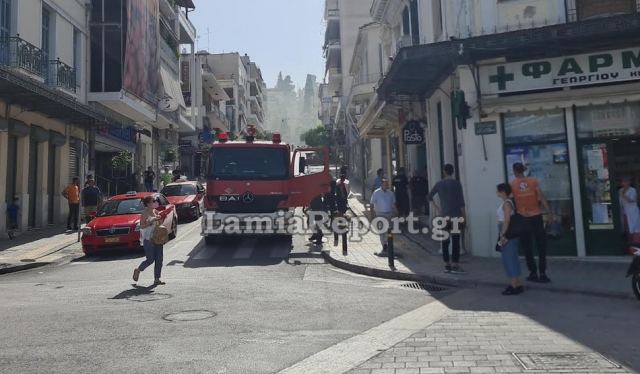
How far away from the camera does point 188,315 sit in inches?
269

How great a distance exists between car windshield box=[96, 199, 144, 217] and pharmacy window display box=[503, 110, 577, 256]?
983 centimetres

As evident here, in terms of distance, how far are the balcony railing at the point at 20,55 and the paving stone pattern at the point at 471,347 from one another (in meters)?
16.6

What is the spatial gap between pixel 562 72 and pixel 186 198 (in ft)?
46.8

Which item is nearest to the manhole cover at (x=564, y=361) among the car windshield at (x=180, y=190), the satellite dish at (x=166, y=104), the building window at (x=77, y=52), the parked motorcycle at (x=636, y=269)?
the parked motorcycle at (x=636, y=269)

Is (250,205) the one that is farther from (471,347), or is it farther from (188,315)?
(471,347)

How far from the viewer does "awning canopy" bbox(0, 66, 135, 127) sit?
44.3ft

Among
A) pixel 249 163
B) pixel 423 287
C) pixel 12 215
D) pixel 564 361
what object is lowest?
pixel 564 361

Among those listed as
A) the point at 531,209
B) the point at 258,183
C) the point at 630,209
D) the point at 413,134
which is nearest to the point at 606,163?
the point at 630,209

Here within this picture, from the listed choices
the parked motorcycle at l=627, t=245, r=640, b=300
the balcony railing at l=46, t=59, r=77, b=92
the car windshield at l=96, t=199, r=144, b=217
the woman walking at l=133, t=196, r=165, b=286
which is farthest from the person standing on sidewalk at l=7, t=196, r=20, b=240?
the parked motorcycle at l=627, t=245, r=640, b=300

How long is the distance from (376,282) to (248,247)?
5.54m

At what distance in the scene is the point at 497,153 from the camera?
1141 centimetres

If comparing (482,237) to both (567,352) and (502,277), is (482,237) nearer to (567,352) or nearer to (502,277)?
(502,277)

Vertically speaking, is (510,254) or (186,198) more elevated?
(186,198)

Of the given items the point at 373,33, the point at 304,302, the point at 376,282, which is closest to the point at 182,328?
the point at 304,302
